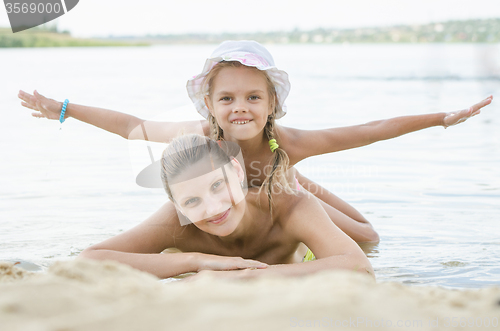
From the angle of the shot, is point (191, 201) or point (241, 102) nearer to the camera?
point (191, 201)

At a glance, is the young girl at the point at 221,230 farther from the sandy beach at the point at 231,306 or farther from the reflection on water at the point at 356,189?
the sandy beach at the point at 231,306

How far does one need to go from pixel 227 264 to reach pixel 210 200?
15.3 inches

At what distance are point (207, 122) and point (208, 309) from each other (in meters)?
3.12

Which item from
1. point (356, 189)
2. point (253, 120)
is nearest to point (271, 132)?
point (253, 120)

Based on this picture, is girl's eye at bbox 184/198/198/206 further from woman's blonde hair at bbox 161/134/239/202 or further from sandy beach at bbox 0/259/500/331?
sandy beach at bbox 0/259/500/331

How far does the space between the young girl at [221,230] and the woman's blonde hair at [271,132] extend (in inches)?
3.7

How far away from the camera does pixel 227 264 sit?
10.6 feet

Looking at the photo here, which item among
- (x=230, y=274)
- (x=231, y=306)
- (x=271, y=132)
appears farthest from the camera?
(x=271, y=132)

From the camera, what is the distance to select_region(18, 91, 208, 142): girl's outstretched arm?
4395mm

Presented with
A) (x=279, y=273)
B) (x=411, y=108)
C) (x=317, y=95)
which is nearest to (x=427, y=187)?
(x=279, y=273)

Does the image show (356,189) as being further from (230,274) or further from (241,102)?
(230,274)

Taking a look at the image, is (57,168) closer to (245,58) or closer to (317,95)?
(245,58)

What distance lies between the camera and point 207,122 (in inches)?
180

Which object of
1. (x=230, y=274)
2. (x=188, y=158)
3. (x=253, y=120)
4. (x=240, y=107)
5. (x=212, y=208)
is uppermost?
(x=240, y=107)
